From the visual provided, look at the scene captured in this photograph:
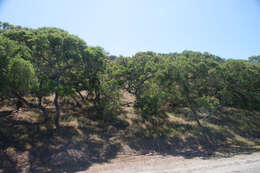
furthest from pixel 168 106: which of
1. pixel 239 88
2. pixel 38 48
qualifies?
pixel 38 48

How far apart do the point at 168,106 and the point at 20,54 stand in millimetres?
16443

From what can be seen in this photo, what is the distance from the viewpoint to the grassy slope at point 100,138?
9.72 metres

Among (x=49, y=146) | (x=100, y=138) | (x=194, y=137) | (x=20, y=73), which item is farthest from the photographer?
(x=194, y=137)

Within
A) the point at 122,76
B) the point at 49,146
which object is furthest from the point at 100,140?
the point at 122,76

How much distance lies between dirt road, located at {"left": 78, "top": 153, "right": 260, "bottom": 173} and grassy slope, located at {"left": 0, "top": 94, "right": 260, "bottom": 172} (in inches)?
38.8

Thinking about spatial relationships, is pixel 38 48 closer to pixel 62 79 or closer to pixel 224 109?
pixel 62 79

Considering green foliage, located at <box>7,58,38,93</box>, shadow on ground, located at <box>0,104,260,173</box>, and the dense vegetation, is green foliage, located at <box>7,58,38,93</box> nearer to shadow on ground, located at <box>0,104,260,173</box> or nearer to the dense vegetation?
the dense vegetation

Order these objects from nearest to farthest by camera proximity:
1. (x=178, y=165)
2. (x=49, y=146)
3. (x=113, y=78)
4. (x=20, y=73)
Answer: (x=20, y=73)
(x=178, y=165)
(x=49, y=146)
(x=113, y=78)

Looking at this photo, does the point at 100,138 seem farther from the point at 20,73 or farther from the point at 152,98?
the point at 20,73

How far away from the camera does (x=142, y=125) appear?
1534 cm

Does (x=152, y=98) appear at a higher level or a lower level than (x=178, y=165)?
higher

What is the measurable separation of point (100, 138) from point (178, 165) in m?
6.27

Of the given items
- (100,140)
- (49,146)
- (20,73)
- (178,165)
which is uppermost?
(20,73)

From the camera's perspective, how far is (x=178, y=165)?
947cm
